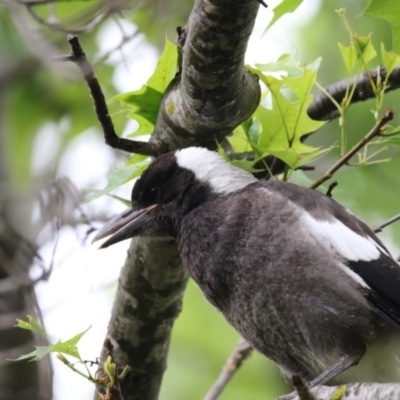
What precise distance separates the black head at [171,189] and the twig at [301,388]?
1151 millimetres

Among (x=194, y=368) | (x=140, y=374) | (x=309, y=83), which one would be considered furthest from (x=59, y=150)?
(x=309, y=83)

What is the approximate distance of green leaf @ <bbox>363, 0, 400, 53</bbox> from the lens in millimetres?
2821

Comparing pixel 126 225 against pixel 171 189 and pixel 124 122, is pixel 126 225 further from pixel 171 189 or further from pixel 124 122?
pixel 124 122

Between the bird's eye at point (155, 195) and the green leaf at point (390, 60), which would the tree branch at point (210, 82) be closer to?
the bird's eye at point (155, 195)

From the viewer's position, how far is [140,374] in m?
3.64

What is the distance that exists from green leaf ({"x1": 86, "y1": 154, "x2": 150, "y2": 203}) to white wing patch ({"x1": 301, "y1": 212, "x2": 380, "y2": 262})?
26.6 inches

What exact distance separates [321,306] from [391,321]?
236mm

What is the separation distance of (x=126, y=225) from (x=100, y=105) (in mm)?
668

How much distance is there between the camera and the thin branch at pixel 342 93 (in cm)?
325

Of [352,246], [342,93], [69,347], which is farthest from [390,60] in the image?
[69,347]

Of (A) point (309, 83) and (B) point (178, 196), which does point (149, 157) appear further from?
(A) point (309, 83)

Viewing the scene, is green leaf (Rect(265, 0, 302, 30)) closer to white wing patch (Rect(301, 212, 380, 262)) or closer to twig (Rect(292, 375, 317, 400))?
white wing patch (Rect(301, 212, 380, 262))

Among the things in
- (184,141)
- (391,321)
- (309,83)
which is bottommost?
Answer: (391,321)

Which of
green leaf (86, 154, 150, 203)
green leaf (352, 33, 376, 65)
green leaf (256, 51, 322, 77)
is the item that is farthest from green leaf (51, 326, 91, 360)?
green leaf (352, 33, 376, 65)
